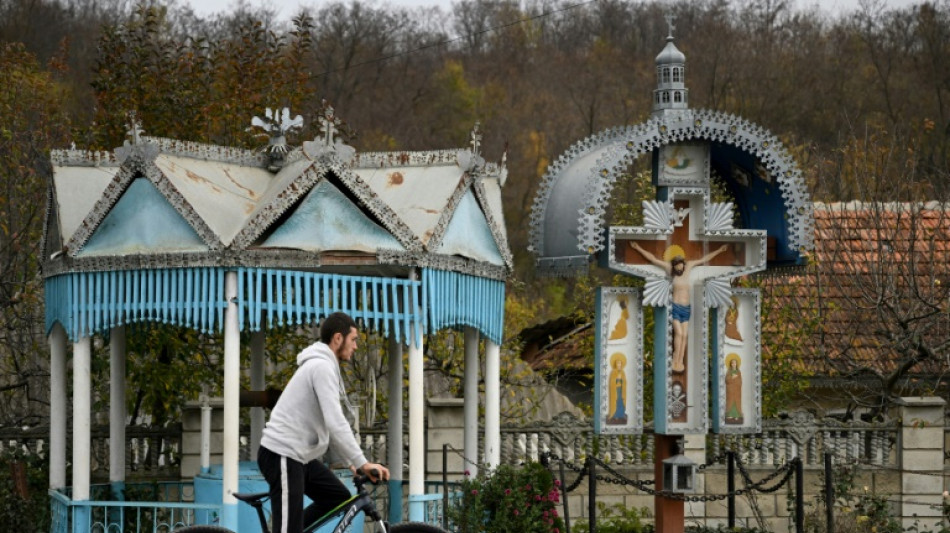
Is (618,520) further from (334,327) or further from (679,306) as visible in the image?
(334,327)

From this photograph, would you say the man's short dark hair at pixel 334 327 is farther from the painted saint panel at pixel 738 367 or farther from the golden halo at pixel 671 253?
the painted saint panel at pixel 738 367

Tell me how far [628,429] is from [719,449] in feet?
18.2

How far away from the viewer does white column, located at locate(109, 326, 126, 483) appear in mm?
15727

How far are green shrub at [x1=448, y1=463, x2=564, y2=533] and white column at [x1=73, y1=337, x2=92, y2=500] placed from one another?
11.1ft

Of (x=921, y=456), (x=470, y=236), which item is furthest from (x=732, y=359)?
(x=921, y=456)

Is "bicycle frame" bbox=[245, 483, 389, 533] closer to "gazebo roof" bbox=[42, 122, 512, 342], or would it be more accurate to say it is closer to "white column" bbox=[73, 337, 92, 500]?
"gazebo roof" bbox=[42, 122, 512, 342]

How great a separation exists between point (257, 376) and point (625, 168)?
4473mm

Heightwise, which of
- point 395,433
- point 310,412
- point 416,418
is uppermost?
point 310,412

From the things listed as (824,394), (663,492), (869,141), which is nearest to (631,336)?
(663,492)

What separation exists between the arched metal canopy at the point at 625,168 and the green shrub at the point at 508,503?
195cm

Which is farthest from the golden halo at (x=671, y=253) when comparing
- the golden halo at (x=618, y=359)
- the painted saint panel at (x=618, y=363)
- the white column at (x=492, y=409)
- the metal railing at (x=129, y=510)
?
the metal railing at (x=129, y=510)

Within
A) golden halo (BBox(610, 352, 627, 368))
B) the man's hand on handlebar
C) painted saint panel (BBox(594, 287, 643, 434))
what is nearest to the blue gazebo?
painted saint panel (BBox(594, 287, 643, 434))

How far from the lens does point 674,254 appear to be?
1508 centimetres

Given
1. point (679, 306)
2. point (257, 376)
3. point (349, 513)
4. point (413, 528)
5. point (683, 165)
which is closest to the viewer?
point (349, 513)
